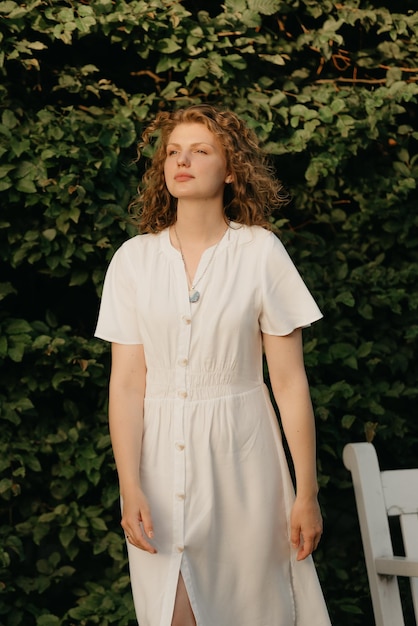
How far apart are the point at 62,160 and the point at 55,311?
1.89ft

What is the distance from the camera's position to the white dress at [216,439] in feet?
7.28

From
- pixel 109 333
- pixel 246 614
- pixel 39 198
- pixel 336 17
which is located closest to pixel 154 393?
pixel 109 333

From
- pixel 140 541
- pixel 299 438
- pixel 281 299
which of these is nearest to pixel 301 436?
pixel 299 438

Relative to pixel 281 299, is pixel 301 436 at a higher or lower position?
lower

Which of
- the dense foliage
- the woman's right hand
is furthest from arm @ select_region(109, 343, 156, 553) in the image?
the dense foliage

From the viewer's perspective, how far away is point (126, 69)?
352 centimetres

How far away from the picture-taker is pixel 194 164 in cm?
239

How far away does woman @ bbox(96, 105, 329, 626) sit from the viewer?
2221 millimetres

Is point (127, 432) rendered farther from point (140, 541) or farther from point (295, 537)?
point (295, 537)

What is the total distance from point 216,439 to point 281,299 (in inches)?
14.8

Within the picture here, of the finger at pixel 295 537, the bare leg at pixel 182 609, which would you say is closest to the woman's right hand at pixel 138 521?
the bare leg at pixel 182 609

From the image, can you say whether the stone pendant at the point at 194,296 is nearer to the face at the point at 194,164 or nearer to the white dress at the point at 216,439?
the white dress at the point at 216,439

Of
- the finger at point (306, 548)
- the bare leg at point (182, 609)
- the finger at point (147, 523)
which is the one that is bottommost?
the bare leg at point (182, 609)

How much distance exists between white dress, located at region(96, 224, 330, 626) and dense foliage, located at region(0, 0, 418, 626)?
840 mm
